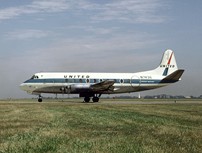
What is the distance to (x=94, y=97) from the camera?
67.5 meters

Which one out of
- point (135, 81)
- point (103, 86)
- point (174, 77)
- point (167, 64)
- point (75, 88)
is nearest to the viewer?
point (75, 88)

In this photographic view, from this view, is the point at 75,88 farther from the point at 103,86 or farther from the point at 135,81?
the point at 135,81

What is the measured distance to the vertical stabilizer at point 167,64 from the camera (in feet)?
240

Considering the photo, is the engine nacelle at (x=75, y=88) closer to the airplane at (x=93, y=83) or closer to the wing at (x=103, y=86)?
the airplane at (x=93, y=83)

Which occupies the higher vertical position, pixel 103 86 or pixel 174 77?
pixel 174 77

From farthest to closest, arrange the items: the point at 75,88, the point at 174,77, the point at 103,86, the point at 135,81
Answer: the point at 174,77, the point at 135,81, the point at 103,86, the point at 75,88

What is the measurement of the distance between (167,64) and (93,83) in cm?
1799

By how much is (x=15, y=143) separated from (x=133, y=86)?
5550 centimetres

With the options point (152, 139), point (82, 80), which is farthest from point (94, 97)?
point (152, 139)

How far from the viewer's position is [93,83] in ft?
214

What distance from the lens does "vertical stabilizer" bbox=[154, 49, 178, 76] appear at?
7324 centimetres

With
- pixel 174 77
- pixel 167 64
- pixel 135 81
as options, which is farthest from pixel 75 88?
pixel 167 64

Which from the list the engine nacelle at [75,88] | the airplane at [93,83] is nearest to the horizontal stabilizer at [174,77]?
the airplane at [93,83]

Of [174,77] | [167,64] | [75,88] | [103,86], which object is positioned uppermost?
[167,64]
